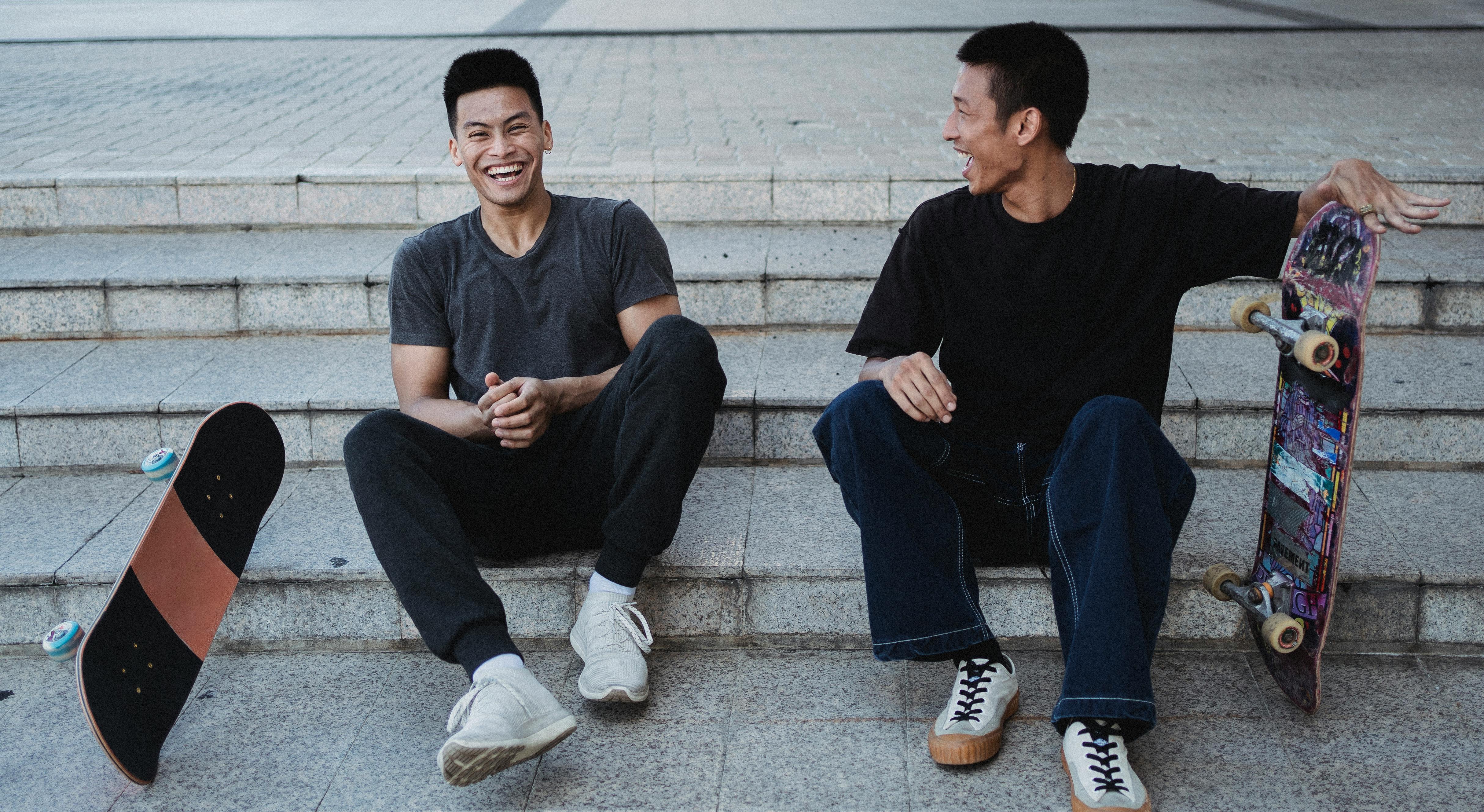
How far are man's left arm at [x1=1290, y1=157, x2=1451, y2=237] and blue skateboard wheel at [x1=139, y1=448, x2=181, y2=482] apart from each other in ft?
8.56

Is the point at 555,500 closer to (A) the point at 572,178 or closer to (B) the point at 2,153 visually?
(A) the point at 572,178

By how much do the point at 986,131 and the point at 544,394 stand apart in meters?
1.13

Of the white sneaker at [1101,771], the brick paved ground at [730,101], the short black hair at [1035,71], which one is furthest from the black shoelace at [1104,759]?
the brick paved ground at [730,101]

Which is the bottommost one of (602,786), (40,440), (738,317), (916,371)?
(602,786)

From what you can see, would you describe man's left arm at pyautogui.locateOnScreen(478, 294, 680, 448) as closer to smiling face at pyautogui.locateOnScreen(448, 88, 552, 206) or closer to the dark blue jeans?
smiling face at pyautogui.locateOnScreen(448, 88, 552, 206)

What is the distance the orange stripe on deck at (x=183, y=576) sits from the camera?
2.55 metres

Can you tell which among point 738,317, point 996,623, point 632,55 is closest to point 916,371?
point 996,623

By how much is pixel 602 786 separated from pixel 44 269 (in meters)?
3.07

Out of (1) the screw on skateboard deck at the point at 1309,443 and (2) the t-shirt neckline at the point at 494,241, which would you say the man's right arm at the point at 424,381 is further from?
(1) the screw on skateboard deck at the point at 1309,443

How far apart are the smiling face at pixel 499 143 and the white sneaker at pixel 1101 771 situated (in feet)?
5.72

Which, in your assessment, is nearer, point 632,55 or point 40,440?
point 40,440

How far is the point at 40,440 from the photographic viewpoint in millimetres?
3510

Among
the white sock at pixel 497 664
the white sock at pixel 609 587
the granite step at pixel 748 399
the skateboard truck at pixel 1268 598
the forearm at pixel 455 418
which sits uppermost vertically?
the forearm at pixel 455 418

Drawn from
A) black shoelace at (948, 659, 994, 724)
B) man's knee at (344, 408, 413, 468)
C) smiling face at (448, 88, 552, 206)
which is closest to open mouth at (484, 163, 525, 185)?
smiling face at (448, 88, 552, 206)
